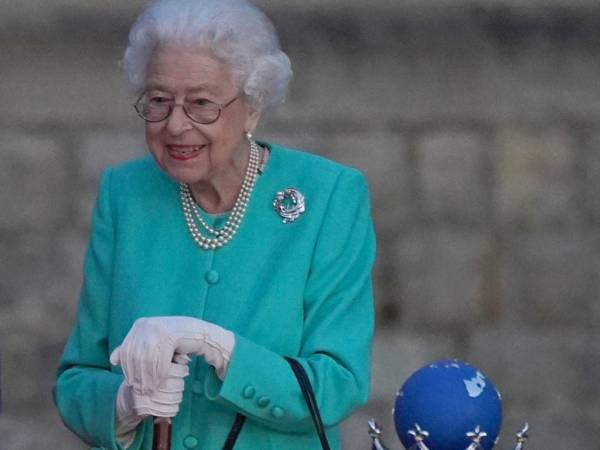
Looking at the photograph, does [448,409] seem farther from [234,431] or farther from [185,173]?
[185,173]

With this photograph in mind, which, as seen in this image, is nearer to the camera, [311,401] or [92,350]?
[311,401]

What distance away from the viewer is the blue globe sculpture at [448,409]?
135 inches

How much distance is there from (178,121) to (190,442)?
2.10 ft

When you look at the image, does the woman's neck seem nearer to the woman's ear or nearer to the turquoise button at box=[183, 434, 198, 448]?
the woman's ear

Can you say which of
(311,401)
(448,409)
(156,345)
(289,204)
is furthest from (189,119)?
(448,409)

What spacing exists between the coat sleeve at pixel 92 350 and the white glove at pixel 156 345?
0.24m

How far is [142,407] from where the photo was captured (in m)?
3.55

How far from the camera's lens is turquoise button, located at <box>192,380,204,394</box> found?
3762mm

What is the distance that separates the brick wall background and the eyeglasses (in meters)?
2.10

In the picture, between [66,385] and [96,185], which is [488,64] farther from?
[66,385]

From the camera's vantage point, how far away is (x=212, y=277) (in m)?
3.82

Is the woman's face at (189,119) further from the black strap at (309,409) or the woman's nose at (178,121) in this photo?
the black strap at (309,409)

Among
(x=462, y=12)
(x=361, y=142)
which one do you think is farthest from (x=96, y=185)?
(x=462, y=12)

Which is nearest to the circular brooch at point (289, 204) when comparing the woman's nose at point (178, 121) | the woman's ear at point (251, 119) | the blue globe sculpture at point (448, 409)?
the woman's ear at point (251, 119)
